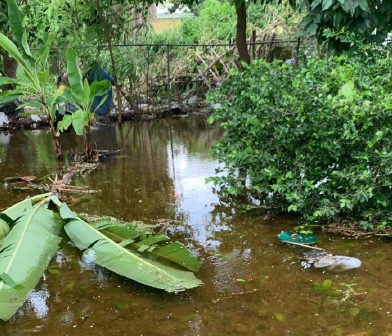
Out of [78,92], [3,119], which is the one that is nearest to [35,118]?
[3,119]

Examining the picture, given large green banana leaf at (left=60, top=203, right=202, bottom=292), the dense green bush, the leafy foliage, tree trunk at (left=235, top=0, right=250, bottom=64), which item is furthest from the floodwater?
tree trunk at (left=235, top=0, right=250, bottom=64)

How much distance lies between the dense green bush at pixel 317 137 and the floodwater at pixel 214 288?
0.33m

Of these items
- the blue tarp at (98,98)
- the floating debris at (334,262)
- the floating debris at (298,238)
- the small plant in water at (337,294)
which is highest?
the blue tarp at (98,98)

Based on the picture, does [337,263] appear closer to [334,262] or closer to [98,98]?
[334,262]

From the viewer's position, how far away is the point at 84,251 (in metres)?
3.35

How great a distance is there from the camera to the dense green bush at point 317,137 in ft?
12.0

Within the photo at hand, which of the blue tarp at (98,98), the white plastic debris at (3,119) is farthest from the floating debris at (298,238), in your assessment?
the white plastic debris at (3,119)

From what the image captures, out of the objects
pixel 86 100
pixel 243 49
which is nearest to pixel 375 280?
pixel 86 100

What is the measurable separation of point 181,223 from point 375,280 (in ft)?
5.94

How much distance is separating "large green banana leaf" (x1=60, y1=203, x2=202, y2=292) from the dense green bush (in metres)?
1.36

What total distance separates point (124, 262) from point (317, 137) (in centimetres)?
194

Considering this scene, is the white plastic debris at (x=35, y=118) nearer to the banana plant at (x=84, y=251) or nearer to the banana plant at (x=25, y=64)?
the banana plant at (x=25, y=64)

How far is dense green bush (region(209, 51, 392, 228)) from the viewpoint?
144 inches

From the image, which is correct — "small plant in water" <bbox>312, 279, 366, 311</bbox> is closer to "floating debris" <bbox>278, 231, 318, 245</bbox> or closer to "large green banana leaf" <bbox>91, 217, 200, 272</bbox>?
"floating debris" <bbox>278, 231, 318, 245</bbox>
